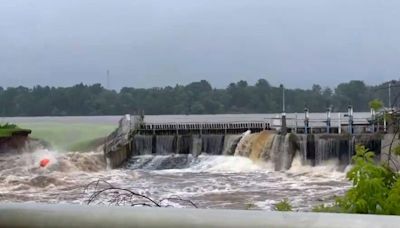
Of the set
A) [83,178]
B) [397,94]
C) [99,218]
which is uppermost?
[397,94]

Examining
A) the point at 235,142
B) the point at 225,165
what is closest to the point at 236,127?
the point at 235,142

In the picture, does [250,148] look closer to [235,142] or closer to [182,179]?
[235,142]

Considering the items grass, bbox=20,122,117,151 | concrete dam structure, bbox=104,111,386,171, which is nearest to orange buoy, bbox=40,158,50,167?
concrete dam structure, bbox=104,111,386,171

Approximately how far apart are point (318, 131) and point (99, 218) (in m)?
32.2

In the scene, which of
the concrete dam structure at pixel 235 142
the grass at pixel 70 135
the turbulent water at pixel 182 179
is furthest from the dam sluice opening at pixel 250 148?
the grass at pixel 70 135

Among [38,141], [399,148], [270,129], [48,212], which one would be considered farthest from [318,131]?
[48,212]

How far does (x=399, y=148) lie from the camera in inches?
158

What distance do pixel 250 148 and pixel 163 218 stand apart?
31094 mm

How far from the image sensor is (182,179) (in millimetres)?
28516

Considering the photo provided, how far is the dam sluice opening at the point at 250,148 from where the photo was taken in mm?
29542

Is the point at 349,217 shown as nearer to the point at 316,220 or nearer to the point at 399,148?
the point at 316,220

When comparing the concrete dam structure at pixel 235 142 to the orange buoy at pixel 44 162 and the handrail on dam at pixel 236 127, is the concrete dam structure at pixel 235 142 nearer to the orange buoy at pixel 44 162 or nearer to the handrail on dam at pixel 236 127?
the handrail on dam at pixel 236 127

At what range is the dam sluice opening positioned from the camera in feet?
96.9

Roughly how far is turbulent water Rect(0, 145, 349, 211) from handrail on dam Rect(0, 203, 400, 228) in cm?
1680
